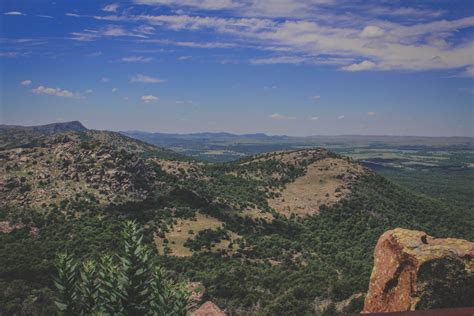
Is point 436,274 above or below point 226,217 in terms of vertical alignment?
above

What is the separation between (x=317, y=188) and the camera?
381 feet

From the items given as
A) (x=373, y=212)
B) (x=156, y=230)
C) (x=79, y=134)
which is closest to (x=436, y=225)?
(x=373, y=212)

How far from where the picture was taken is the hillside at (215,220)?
49.6 metres

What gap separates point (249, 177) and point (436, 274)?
109 metres

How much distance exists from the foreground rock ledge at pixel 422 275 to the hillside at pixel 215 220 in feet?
57.0

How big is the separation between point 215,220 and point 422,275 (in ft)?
225

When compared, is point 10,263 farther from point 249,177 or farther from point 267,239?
point 249,177

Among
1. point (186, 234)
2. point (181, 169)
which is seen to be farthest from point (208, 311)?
point (181, 169)

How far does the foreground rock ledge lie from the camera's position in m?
19.0

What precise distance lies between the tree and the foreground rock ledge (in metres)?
10.6

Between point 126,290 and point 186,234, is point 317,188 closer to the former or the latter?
point 186,234

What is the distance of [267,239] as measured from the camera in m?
81.4

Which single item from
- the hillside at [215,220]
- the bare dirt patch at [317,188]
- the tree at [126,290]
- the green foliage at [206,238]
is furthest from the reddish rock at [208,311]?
the bare dirt patch at [317,188]

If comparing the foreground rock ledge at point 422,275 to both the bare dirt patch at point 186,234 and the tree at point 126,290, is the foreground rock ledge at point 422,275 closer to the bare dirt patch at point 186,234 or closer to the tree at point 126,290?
the tree at point 126,290
